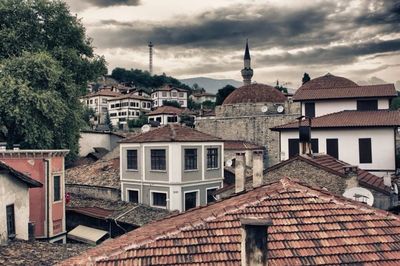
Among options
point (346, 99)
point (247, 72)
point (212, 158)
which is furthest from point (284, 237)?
point (247, 72)

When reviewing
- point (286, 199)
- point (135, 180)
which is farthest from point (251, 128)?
point (286, 199)

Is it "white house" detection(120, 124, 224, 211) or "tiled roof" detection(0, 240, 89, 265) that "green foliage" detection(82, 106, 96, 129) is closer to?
"white house" detection(120, 124, 224, 211)

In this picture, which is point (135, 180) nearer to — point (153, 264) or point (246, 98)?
point (153, 264)

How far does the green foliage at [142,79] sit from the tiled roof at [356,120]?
98805 mm

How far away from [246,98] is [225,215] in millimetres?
43878

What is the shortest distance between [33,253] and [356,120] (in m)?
22.2

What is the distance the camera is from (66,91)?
31.3 meters

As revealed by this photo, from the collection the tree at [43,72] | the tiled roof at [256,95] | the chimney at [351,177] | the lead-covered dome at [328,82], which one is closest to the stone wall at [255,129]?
the lead-covered dome at [328,82]

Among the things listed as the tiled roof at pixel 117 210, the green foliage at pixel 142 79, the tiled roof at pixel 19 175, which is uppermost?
the green foliage at pixel 142 79

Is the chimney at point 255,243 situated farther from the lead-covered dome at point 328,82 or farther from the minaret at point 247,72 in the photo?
the minaret at point 247,72

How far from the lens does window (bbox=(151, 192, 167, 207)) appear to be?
2694 cm

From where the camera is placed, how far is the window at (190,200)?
26938 mm

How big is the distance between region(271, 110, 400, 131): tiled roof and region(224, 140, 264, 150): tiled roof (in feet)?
35.5

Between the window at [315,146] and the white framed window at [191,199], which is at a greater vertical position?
the window at [315,146]
